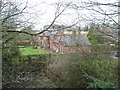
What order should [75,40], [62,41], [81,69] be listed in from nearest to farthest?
1. [81,69]
2. [75,40]
3. [62,41]

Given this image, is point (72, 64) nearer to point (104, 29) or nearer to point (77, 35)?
point (77, 35)

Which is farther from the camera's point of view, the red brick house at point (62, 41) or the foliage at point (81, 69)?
the red brick house at point (62, 41)

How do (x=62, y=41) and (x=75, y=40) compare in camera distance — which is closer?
(x=75, y=40)

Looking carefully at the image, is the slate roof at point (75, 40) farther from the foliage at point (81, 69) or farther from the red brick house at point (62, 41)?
the foliage at point (81, 69)

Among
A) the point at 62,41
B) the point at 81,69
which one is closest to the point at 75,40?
the point at 62,41

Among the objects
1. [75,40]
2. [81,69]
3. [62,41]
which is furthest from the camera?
[62,41]

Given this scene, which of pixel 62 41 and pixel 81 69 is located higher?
pixel 62 41

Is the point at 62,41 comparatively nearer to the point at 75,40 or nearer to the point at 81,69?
the point at 75,40

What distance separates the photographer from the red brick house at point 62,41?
126 inches

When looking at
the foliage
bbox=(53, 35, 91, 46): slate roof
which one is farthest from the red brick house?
the foliage

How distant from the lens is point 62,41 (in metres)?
3.58

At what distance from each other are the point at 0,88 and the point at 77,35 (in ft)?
8.34

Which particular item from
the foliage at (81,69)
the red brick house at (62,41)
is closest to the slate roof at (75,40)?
the red brick house at (62,41)

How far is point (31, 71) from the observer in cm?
504
